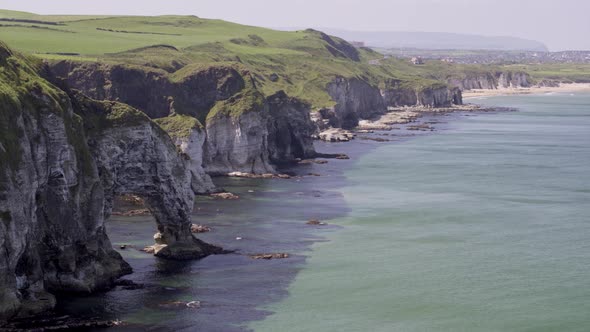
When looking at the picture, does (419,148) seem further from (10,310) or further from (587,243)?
(10,310)

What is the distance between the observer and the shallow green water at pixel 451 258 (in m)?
66.8

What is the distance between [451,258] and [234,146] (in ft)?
214

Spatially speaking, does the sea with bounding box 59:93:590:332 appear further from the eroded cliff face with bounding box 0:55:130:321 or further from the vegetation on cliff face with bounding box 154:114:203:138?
the vegetation on cliff face with bounding box 154:114:203:138

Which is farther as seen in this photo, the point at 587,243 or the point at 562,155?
the point at 562,155

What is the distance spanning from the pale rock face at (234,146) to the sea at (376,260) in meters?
6.36

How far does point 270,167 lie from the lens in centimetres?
14675

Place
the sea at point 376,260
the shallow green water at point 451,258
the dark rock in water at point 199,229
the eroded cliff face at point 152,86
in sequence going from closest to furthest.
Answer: the sea at point 376,260
the shallow green water at point 451,258
the dark rock in water at point 199,229
the eroded cliff face at point 152,86

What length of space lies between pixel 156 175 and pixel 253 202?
3548cm

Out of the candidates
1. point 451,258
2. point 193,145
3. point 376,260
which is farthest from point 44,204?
point 193,145

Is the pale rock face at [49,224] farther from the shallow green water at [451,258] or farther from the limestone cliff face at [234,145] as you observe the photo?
the limestone cliff face at [234,145]

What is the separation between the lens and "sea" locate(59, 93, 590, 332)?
66.2 metres

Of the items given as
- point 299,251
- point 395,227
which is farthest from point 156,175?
point 395,227

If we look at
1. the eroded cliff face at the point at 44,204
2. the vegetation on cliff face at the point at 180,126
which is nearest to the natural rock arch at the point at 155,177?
the eroded cliff face at the point at 44,204

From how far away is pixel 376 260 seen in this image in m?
83.6
